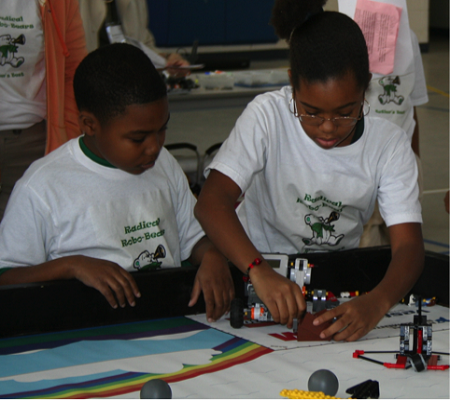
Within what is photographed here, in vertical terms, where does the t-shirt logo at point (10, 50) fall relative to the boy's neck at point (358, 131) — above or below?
above

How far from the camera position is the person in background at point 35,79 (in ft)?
7.24

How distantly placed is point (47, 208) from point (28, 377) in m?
0.48

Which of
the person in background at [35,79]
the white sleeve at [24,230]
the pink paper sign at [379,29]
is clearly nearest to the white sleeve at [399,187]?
the white sleeve at [24,230]

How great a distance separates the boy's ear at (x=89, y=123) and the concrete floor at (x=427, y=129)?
1919mm

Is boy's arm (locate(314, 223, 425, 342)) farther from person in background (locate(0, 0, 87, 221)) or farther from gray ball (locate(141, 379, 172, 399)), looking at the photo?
person in background (locate(0, 0, 87, 221))

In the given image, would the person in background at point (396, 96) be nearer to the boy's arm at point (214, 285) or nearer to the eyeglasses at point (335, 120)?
the eyeglasses at point (335, 120)

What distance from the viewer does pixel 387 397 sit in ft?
3.34

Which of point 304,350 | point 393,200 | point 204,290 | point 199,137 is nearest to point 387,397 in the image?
point 304,350

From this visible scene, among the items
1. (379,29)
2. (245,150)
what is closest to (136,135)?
(245,150)

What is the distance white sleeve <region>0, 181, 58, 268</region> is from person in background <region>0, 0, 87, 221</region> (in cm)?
81

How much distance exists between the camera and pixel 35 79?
7.59ft

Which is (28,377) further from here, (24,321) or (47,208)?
(47,208)

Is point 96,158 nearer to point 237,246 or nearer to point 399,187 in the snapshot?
point 237,246

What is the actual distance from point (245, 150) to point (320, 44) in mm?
300
